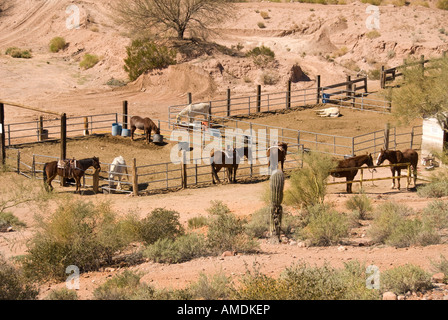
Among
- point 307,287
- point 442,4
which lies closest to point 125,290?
point 307,287

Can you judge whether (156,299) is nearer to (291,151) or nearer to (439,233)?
(439,233)

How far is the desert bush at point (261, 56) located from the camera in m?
36.5

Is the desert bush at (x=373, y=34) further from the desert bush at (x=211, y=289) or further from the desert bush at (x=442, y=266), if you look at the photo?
the desert bush at (x=211, y=289)

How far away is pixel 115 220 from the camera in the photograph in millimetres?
13969

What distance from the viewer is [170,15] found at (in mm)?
38844

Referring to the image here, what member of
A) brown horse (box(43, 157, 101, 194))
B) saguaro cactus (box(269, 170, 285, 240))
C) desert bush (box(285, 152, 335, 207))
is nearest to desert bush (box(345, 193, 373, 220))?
desert bush (box(285, 152, 335, 207))

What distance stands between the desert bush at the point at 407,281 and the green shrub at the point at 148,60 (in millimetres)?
27103

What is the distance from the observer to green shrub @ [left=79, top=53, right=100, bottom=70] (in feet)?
127

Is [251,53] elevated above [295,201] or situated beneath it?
elevated above

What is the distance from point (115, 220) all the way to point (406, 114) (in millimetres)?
11113

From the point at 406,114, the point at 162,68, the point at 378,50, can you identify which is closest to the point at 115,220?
the point at 406,114

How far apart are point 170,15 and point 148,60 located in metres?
4.84

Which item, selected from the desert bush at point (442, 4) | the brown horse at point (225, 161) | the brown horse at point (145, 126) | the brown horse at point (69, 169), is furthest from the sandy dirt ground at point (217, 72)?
the brown horse at point (145, 126)

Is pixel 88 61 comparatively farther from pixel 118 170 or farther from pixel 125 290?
pixel 125 290
